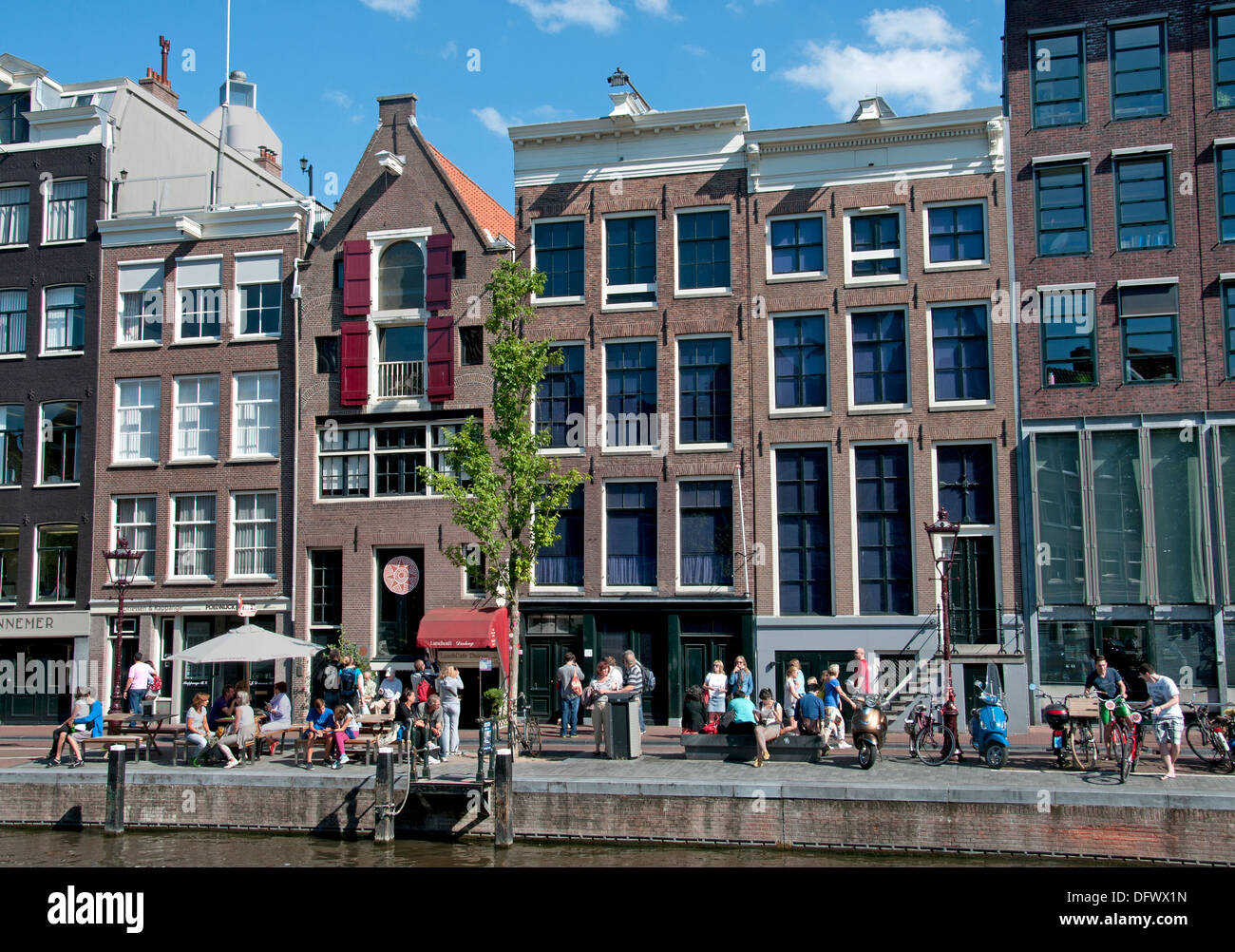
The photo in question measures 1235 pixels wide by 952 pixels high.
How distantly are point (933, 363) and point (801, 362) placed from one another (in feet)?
10.8

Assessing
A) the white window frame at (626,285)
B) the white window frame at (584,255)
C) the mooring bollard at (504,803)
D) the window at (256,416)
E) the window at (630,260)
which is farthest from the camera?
the window at (256,416)

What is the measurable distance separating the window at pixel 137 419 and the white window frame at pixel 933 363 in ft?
71.8

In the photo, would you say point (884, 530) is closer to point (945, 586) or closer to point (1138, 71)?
point (945, 586)

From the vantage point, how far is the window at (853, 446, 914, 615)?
87.2ft

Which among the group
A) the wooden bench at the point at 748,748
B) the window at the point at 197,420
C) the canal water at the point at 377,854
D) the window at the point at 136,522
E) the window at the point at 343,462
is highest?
the window at the point at 197,420

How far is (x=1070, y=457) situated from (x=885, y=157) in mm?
8920

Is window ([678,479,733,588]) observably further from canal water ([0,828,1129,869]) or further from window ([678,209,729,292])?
canal water ([0,828,1129,869])

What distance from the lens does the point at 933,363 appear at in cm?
2698

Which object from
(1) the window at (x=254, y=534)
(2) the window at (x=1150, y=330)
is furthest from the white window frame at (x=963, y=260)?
(1) the window at (x=254, y=534)

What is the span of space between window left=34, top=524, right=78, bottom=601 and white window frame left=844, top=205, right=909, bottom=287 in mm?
23238

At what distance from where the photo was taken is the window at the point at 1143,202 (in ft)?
85.5

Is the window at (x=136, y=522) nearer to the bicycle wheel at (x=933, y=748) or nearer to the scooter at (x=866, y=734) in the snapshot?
the scooter at (x=866, y=734)

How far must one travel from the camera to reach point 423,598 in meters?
29.1
